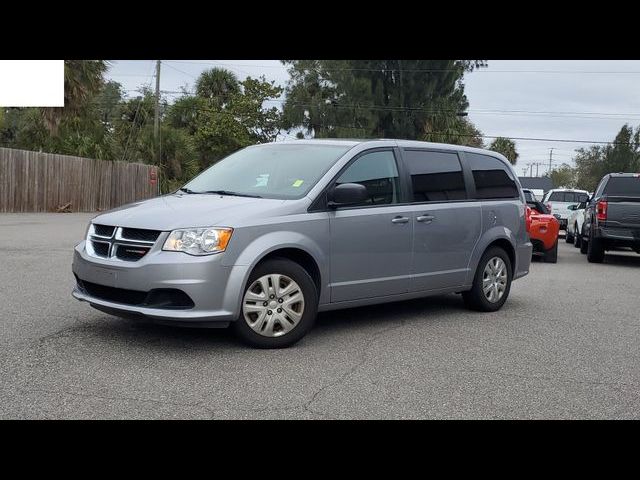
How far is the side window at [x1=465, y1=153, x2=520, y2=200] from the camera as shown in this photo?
866 cm

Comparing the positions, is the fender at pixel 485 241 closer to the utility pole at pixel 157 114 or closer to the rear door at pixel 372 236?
the rear door at pixel 372 236

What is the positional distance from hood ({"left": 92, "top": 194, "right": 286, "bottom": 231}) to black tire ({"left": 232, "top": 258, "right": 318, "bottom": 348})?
17.4 inches

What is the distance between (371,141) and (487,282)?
2264 millimetres

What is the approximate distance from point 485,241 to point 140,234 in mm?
4042

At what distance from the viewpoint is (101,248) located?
640 cm

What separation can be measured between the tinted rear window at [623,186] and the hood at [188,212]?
1160 centimetres

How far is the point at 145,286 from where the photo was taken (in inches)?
232

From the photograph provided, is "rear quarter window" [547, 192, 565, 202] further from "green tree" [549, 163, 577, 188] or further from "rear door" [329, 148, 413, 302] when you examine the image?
"green tree" [549, 163, 577, 188]

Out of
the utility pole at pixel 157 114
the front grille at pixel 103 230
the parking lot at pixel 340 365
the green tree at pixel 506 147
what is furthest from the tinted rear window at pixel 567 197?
the green tree at pixel 506 147

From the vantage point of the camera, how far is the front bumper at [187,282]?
5.84 m

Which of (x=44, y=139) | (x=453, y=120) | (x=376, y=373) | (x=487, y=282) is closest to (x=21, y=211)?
(x=44, y=139)

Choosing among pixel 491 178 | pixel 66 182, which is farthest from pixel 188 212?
pixel 66 182

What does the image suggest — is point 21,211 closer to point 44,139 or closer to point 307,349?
point 44,139

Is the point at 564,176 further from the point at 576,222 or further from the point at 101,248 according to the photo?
the point at 101,248
